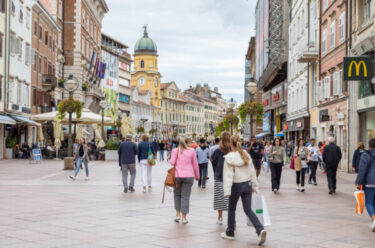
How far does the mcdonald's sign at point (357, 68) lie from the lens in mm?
18516

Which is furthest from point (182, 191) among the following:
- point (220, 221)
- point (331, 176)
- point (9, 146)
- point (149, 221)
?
point (9, 146)

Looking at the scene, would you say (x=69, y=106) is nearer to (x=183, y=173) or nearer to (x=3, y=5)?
(x=3, y=5)

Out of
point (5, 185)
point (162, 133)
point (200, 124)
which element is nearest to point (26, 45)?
point (5, 185)

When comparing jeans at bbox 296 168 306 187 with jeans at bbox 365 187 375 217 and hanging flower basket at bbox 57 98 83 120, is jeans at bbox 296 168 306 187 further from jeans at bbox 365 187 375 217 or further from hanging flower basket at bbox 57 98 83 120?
hanging flower basket at bbox 57 98 83 120

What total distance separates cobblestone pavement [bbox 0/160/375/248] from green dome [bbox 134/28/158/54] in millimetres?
125108

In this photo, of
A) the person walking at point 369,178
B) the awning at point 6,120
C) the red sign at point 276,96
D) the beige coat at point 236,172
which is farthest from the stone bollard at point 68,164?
the red sign at point 276,96

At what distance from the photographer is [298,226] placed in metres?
10.5

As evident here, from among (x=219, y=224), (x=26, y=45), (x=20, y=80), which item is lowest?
(x=219, y=224)

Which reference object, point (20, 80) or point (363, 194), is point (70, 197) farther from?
point (20, 80)

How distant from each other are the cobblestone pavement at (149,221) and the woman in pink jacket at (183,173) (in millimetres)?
438

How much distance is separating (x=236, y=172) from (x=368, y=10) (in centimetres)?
2000

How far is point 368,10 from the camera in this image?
1042 inches

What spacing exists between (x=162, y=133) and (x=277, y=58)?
3705 inches

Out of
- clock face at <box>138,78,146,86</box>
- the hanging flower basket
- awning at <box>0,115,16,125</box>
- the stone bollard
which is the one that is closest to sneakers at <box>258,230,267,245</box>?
the stone bollard
